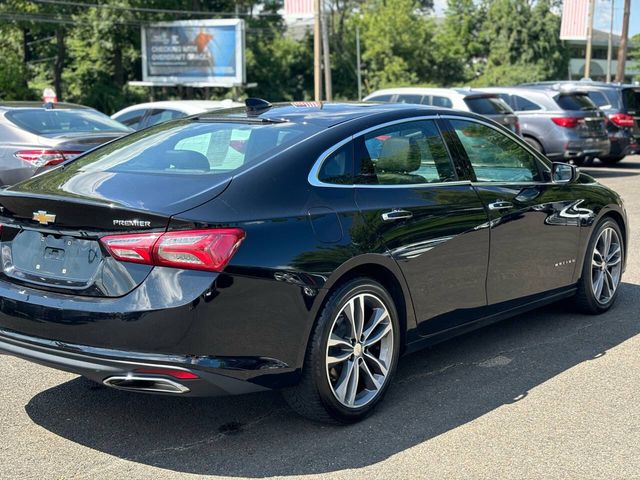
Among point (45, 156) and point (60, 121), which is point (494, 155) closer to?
point (45, 156)

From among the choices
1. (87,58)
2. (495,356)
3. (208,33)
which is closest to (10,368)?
(495,356)

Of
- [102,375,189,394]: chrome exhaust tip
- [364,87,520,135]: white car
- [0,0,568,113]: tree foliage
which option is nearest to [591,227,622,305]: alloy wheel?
[102,375,189,394]: chrome exhaust tip

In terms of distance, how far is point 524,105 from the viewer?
1722 cm

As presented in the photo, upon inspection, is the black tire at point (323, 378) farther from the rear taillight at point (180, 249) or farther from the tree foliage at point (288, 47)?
the tree foliage at point (288, 47)

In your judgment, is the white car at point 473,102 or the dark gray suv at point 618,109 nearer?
the white car at point 473,102

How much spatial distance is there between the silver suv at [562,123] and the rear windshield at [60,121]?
9019 millimetres

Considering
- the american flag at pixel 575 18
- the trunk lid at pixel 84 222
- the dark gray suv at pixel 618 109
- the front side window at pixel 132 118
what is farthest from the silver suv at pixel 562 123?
the american flag at pixel 575 18

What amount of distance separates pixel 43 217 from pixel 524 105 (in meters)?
14.7

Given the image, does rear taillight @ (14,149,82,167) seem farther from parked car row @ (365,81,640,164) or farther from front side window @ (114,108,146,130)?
parked car row @ (365,81,640,164)

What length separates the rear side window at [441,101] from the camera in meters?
15.2

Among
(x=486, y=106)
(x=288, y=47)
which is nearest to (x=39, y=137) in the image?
(x=486, y=106)

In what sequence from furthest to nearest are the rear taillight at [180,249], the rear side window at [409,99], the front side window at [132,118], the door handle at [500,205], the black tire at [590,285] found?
the rear side window at [409,99] < the front side window at [132,118] < the black tire at [590,285] < the door handle at [500,205] < the rear taillight at [180,249]

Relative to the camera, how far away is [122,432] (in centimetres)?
411

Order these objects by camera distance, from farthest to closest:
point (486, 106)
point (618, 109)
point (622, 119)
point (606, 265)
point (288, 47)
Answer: point (288, 47) → point (618, 109) → point (622, 119) → point (486, 106) → point (606, 265)
